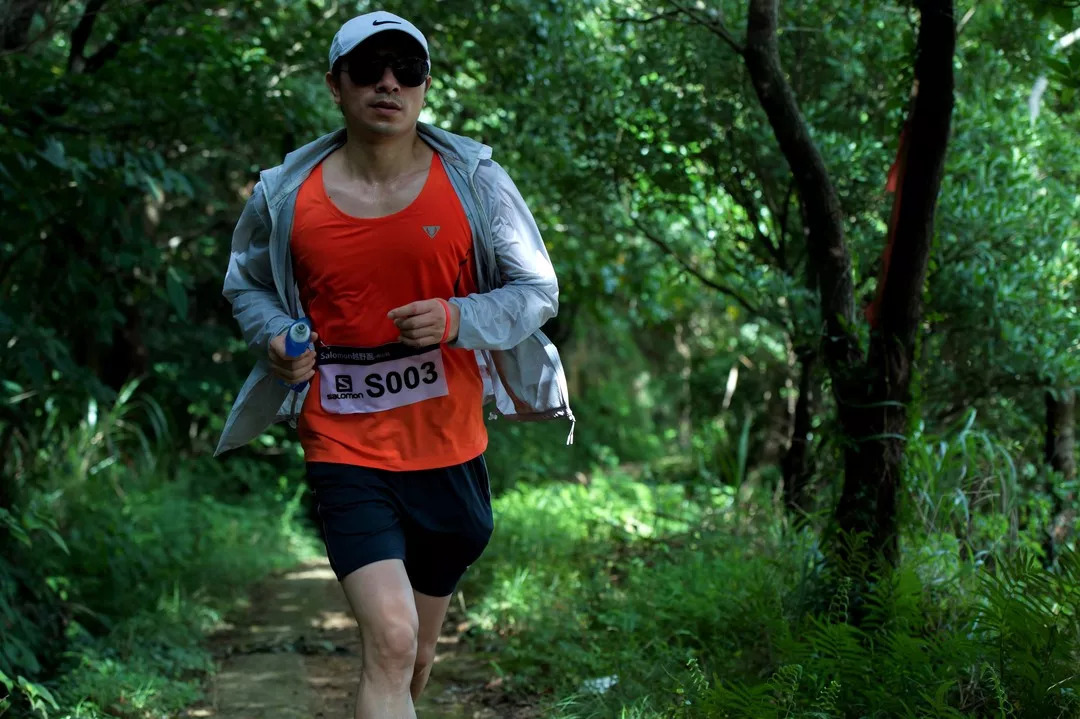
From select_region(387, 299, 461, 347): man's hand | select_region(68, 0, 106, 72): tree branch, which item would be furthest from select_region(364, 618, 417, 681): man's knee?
select_region(68, 0, 106, 72): tree branch

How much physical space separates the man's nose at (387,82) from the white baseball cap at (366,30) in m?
0.11

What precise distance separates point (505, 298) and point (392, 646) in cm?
100

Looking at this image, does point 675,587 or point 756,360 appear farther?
point 756,360

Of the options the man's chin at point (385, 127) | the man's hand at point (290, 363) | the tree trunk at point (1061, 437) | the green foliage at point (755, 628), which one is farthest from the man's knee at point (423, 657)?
the tree trunk at point (1061, 437)

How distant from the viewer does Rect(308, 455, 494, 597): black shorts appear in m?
3.12

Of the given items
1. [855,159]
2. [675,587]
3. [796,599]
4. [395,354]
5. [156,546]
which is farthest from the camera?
[156,546]

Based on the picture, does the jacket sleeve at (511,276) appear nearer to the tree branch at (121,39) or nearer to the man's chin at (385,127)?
the man's chin at (385,127)

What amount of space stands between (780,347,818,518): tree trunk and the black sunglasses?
10.5 ft

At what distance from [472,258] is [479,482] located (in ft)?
2.21

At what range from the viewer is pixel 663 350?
52.2ft

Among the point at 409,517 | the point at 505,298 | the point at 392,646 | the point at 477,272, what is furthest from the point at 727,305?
the point at 392,646

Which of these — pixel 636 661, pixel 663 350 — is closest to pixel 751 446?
pixel 663 350

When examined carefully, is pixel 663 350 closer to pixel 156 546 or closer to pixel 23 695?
pixel 156 546

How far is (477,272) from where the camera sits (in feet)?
11.3
